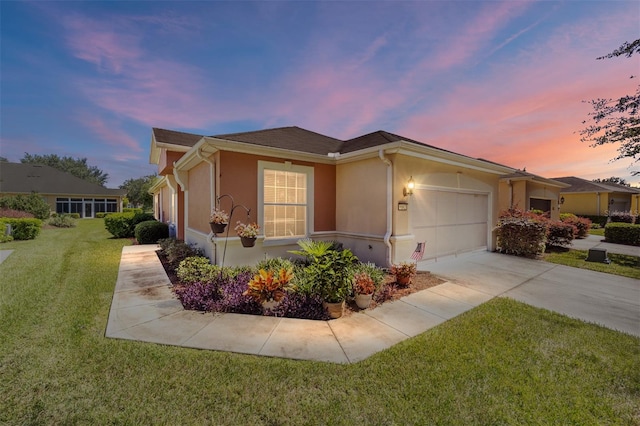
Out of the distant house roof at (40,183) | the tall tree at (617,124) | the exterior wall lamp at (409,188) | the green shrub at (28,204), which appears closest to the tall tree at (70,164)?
the distant house roof at (40,183)

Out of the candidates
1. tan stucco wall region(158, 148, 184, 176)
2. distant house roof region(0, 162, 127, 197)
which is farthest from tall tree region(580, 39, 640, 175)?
distant house roof region(0, 162, 127, 197)

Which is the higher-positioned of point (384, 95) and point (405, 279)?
point (384, 95)

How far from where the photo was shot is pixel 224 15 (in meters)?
7.01

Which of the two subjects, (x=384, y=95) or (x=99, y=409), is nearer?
(x=99, y=409)

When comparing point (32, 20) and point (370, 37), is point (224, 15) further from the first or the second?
point (32, 20)

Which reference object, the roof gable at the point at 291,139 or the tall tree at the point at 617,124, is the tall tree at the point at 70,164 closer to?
the roof gable at the point at 291,139

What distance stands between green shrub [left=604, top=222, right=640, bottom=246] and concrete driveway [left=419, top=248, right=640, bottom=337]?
9004mm

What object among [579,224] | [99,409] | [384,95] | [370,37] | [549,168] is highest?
[370,37]

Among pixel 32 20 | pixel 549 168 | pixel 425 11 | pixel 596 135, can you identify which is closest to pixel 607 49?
pixel 596 135

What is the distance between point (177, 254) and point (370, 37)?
28.1 feet

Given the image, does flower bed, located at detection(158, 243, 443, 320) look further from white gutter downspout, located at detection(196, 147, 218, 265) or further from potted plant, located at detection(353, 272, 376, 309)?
white gutter downspout, located at detection(196, 147, 218, 265)

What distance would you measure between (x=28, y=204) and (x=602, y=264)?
3230 centimetres

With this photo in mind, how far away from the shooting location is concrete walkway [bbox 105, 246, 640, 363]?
11.0 ft

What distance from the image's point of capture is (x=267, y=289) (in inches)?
168
